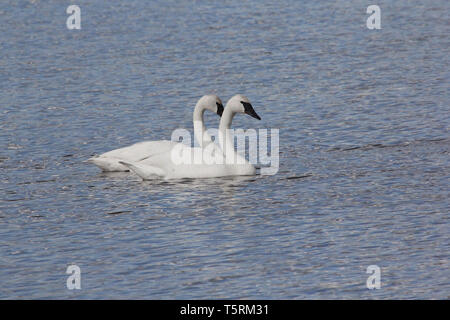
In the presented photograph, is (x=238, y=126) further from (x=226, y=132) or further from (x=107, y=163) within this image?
(x=107, y=163)

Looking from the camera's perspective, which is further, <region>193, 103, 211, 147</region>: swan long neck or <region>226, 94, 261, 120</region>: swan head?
<region>193, 103, 211, 147</region>: swan long neck

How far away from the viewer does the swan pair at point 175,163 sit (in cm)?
1845

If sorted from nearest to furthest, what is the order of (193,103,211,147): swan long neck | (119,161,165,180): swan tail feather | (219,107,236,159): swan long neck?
1. (119,161,165,180): swan tail feather
2. (219,107,236,159): swan long neck
3. (193,103,211,147): swan long neck

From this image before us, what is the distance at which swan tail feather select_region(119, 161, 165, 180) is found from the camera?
18406 millimetres

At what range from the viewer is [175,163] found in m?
18.4

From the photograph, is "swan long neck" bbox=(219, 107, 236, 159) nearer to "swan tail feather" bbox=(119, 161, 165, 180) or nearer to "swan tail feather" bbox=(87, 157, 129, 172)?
"swan tail feather" bbox=(119, 161, 165, 180)

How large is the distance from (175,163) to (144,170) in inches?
21.0

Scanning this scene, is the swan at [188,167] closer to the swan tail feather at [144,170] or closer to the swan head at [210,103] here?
the swan tail feather at [144,170]

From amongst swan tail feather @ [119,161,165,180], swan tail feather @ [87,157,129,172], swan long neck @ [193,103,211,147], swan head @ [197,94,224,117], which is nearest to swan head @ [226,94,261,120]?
swan head @ [197,94,224,117]

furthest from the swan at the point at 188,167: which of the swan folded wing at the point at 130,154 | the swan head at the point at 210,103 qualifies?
the swan head at the point at 210,103

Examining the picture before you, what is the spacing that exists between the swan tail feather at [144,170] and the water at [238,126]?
8.3 inches

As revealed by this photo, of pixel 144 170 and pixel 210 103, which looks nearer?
pixel 144 170

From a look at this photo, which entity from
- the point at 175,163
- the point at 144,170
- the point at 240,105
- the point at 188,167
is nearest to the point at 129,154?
the point at 144,170
